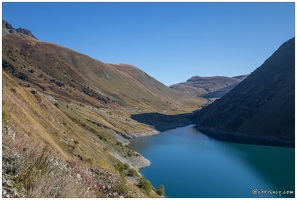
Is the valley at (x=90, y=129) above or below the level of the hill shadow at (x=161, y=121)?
above

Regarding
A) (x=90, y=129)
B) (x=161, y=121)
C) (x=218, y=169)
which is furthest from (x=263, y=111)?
(x=90, y=129)

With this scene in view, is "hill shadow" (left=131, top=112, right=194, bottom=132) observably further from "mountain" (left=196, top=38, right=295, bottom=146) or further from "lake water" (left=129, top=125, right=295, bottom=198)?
"lake water" (left=129, top=125, right=295, bottom=198)

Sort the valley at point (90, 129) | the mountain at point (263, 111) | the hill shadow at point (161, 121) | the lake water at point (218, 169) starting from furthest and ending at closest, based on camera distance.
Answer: the hill shadow at point (161, 121) → the mountain at point (263, 111) → the lake water at point (218, 169) → the valley at point (90, 129)

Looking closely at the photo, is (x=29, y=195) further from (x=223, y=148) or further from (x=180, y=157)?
(x=223, y=148)

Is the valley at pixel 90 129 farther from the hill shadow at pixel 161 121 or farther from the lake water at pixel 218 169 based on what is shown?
the lake water at pixel 218 169

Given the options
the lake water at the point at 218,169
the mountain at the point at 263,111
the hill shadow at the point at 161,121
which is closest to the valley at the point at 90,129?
the mountain at the point at 263,111

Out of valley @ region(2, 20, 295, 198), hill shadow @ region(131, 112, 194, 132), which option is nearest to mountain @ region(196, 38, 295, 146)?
valley @ region(2, 20, 295, 198)
